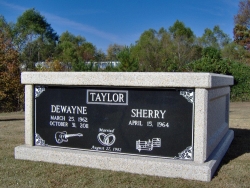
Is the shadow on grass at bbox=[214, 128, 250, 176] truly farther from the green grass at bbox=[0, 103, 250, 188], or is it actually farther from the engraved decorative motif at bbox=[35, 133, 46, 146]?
the engraved decorative motif at bbox=[35, 133, 46, 146]

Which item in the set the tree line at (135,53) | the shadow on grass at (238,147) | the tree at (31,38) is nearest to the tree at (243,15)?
the tree line at (135,53)

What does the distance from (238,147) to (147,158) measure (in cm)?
261

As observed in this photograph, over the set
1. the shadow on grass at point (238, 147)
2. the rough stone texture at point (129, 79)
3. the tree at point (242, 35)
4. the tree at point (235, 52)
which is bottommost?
the shadow on grass at point (238, 147)

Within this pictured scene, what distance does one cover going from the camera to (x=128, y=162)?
Result: 471 cm

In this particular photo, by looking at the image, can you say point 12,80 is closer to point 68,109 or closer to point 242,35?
point 68,109

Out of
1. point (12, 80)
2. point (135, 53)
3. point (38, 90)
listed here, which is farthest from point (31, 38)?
point (38, 90)

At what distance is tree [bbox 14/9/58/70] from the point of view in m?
37.4

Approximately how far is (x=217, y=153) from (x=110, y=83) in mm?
1975

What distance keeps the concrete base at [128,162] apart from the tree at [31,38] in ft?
93.2

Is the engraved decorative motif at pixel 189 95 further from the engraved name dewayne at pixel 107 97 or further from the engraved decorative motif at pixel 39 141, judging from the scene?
the engraved decorative motif at pixel 39 141

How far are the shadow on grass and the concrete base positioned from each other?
18 centimetres

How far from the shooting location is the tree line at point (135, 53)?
820 inches

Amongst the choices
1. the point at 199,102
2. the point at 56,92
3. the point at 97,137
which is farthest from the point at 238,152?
the point at 56,92

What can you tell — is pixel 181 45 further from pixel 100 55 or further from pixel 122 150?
pixel 122 150
